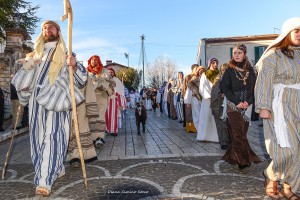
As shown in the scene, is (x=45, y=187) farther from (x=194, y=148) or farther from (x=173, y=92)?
(x=173, y=92)

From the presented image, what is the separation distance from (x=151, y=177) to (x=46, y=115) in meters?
1.72

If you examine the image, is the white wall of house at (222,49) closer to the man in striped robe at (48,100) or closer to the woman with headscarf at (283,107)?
the man in striped robe at (48,100)

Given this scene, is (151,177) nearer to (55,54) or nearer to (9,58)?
(55,54)

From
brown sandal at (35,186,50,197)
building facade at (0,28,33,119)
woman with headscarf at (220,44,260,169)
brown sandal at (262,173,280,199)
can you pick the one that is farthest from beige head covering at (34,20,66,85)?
building facade at (0,28,33,119)

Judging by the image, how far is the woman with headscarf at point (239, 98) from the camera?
4.73 m

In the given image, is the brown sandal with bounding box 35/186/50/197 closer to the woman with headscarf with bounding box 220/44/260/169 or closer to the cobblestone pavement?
the cobblestone pavement

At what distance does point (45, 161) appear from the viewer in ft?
13.0

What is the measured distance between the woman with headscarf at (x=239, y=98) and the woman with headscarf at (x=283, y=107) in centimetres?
110

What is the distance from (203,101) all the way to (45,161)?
4868 mm

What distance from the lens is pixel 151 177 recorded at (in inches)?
179

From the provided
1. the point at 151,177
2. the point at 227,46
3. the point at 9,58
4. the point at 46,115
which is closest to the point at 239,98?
the point at 151,177

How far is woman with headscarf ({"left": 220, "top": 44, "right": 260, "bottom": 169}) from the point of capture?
4.73 m

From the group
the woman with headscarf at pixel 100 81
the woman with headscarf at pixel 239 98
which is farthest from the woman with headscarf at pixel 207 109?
the woman with headscarf at pixel 239 98

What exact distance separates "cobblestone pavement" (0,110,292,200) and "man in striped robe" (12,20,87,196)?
1.36 feet
